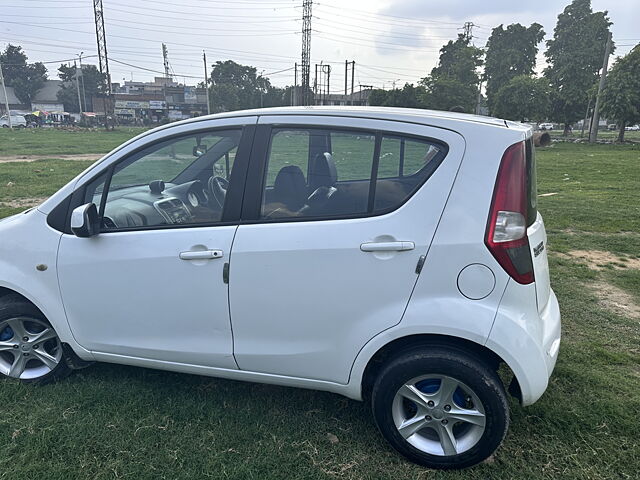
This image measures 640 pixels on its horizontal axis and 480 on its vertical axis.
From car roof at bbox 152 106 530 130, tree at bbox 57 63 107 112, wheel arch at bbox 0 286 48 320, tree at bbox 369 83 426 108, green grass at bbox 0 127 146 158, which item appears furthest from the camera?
tree at bbox 57 63 107 112

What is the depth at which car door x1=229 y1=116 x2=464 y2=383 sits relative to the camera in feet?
7.19

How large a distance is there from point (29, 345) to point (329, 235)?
2.22m

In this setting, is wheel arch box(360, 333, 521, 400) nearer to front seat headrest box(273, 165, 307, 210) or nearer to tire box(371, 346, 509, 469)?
tire box(371, 346, 509, 469)

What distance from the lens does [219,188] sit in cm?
261

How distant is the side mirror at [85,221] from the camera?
2.51 meters

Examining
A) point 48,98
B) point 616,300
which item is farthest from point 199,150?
point 48,98

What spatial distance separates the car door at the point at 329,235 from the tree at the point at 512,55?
59707 mm

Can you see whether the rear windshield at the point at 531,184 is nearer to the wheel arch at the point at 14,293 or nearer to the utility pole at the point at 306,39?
the wheel arch at the point at 14,293

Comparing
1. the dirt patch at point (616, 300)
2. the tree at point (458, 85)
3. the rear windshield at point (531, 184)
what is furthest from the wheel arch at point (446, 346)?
the tree at point (458, 85)

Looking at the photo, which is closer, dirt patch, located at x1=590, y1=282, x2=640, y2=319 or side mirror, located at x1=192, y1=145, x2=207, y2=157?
side mirror, located at x1=192, y1=145, x2=207, y2=157

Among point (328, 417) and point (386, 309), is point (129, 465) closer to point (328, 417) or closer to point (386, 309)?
point (328, 417)

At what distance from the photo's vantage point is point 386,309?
87.8 inches

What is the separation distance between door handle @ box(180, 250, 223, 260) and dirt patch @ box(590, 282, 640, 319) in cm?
379

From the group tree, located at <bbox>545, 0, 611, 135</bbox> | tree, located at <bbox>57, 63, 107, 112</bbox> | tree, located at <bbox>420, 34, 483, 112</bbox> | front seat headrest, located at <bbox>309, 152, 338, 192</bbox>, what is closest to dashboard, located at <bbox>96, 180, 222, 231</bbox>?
front seat headrest, located at <bbox>309, 152, 338, 192</bbox>
